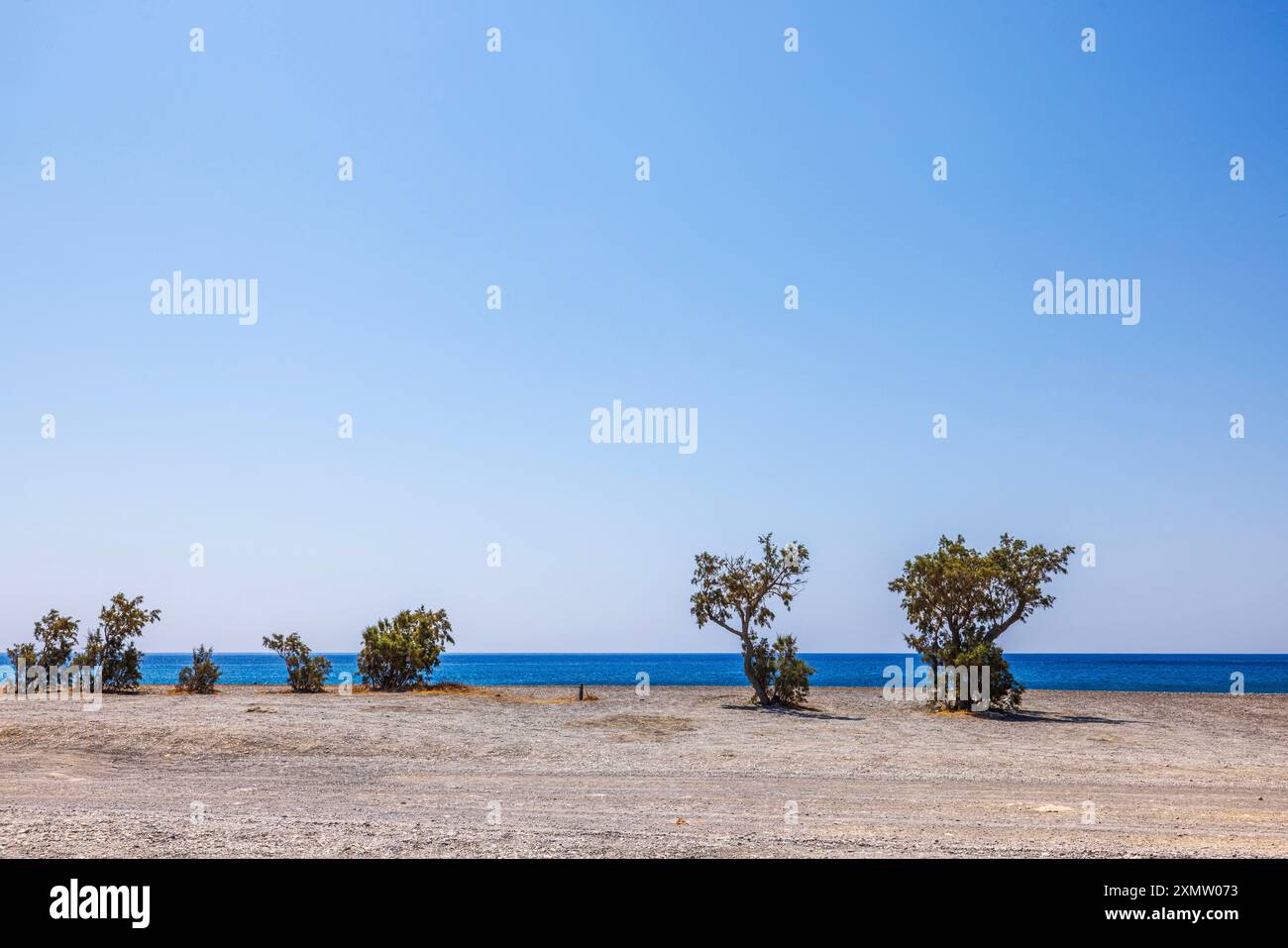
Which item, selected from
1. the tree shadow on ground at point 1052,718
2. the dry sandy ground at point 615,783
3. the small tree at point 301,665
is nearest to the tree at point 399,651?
the small tree at point 301,665

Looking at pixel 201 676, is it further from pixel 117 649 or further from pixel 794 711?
pixel 794 711

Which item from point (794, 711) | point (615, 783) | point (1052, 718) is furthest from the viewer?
point (794, 711)

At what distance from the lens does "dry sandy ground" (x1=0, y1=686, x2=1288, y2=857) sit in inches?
531

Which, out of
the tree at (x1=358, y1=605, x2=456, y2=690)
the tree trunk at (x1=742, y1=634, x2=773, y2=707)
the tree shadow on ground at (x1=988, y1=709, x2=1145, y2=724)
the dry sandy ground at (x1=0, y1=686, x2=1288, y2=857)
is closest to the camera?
the dry sandy ground at (x1=0, y1=686, x2=1288, y2=857)

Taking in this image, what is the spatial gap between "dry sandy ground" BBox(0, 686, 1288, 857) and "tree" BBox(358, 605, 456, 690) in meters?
12.9

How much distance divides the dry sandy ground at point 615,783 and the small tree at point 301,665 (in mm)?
10787

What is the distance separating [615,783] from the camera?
20.2m

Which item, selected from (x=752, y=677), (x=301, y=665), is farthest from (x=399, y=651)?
(x=752, y=677)

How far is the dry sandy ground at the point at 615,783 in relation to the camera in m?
13.5

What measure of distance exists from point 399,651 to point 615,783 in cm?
3293

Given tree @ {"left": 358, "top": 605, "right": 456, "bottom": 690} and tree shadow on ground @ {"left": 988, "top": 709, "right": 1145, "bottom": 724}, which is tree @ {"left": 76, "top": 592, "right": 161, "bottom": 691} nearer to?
tree @ {"left": 358, "top": 605, "right": 456, "bottom": 690}

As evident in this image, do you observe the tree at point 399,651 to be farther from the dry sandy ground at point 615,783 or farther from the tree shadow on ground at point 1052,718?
the tree shadow on ground at point 1052,718

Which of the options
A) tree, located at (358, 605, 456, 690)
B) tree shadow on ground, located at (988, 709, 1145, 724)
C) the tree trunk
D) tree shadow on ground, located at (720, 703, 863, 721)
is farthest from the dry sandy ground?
tree, located at (358, 605, 456, 690)

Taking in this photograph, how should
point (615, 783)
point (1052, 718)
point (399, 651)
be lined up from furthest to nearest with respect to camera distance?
point (399, 651)
point (1052, 718)
point (615, 783)
